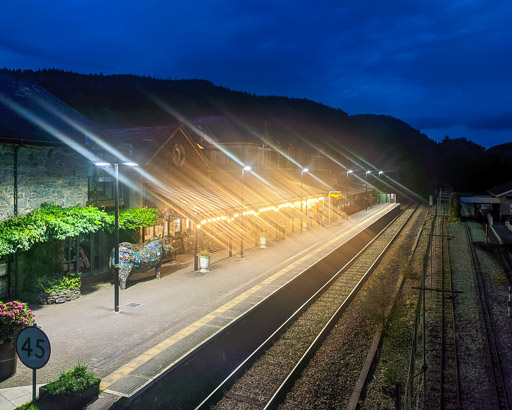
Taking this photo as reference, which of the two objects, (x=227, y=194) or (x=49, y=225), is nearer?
(x=49, y=225)

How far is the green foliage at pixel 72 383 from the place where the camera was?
24.6 ft

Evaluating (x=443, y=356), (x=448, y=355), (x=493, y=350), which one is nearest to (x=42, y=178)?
(x=443, y=356)

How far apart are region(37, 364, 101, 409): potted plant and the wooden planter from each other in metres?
1.92

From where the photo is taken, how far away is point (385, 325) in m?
13.1

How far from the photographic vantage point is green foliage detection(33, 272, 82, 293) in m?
13.9

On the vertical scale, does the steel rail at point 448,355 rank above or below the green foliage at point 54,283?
below

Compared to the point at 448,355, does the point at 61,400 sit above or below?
above

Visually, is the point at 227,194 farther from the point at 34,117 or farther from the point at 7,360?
the point at 7,360

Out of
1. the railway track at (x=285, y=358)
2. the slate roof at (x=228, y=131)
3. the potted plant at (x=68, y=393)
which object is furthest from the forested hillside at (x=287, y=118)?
the potted plant at (x=68, y=393)

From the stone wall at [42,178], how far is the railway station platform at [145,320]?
367 cm

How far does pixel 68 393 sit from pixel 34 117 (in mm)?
11906

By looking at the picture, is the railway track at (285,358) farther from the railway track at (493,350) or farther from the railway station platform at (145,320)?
the railway track at (493,350)

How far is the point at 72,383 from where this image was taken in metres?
7.59

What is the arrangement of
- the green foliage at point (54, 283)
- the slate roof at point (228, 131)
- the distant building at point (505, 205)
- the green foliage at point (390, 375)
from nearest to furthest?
the green foliage at point (390, 375) → the green foliage at point (54, 283) → the slate roof at point (228, 131) → the distant building at point (505, 205)
